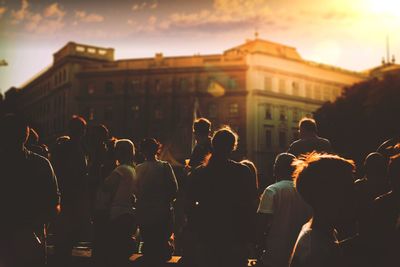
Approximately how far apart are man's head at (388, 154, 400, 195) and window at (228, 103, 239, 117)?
50205 mm

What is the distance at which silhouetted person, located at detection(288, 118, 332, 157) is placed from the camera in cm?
702

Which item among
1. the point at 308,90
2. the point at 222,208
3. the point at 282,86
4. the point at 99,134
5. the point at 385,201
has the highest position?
the point at 282,86

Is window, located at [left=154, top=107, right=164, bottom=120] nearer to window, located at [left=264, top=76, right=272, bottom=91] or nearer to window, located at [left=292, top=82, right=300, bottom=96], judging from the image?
window, located at [left=264, top=76, right=272, bottom=91]

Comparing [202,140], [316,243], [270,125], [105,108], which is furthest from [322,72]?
[316,243]

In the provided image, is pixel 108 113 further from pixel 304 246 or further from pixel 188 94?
pixel 304 246

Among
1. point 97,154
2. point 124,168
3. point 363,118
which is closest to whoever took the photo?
point 124,168

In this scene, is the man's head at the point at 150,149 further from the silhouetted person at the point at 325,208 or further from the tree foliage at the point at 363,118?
the tree foliage at the point at 363,118

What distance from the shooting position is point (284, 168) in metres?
5.15

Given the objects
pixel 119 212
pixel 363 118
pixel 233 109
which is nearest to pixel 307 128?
pixel 119 212

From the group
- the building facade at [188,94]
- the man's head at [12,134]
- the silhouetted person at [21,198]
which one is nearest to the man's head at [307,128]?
the silhouetted person at [21,198]

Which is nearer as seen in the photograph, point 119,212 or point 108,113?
point 119,212

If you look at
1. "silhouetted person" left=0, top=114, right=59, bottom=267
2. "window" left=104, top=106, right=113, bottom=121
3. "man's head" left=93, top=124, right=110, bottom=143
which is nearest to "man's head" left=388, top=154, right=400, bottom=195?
"silhouetted person" left=0, top=114, right=59, bottom=267

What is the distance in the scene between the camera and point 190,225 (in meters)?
4.85

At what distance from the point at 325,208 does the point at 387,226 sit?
155cm
